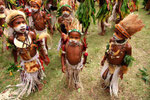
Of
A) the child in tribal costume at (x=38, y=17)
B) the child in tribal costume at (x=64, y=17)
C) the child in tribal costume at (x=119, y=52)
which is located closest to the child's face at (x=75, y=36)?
the child in tribal costume at (x=119, y=52)

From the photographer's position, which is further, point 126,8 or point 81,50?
point 126,8

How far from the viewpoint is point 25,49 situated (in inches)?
99.8

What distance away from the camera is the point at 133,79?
11.2 ft

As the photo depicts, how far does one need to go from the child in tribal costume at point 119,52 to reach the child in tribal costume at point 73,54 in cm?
60

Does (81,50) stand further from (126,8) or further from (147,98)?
(126,8)

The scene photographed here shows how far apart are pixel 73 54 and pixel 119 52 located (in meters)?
0.97

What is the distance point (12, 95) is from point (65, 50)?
77.1 inches

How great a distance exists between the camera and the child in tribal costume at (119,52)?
2.09 metres

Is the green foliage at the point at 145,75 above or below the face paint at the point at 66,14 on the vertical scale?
below

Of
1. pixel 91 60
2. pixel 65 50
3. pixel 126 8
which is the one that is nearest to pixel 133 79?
pixel 91 60

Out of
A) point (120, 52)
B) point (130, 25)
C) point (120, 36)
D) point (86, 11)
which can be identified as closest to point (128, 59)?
point (120, 52)

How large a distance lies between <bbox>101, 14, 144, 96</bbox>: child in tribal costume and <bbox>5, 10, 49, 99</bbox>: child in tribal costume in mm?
1694

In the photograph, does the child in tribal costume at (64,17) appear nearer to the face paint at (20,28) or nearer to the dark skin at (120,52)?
the face paint at (20,28)

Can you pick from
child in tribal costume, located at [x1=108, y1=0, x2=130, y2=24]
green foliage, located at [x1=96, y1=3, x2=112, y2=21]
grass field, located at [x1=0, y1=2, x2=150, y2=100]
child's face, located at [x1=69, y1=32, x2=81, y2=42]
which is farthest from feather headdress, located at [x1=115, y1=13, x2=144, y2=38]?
child in tribal costume, located at [x1=108, y1=0, x2=130, y2=24]
